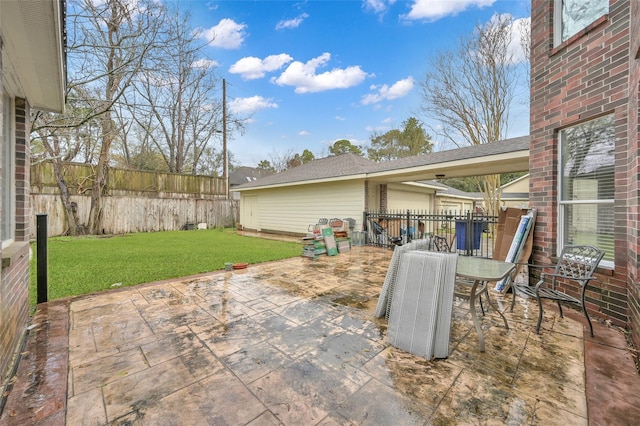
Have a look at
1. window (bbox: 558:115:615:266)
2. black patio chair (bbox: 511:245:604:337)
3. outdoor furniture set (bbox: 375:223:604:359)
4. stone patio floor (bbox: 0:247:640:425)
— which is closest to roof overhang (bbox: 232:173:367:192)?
window (bbox: 558:115:615:266)

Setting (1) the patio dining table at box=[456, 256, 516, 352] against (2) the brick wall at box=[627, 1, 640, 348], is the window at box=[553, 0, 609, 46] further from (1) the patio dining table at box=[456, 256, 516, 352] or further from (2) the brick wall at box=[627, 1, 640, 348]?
(1) the patio dining table at box=[456, 256, 516, 352]

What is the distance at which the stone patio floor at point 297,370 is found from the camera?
68.9 inches

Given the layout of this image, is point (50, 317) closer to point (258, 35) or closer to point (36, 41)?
point (36, 41)

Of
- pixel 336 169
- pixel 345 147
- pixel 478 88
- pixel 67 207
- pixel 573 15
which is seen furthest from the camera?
pixel 345 147

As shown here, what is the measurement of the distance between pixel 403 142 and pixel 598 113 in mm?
20326

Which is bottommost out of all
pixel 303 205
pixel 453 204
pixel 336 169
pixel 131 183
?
pixel 303 205

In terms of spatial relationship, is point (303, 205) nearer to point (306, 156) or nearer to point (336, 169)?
point (336, 169)

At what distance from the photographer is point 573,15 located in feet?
12.5

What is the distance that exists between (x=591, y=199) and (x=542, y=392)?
9.81 feet

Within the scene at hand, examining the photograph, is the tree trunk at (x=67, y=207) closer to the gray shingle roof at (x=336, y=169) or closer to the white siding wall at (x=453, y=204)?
the gray shingle roof at (x=336, y=169)

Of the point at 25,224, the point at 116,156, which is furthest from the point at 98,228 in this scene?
the point at 25,224

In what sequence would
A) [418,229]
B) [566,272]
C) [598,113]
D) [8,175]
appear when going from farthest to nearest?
[418,229] < [566,272] < [598,113] < [8,175]

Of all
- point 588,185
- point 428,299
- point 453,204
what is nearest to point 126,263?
point 428,299

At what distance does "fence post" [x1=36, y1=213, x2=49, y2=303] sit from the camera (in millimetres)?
3477
